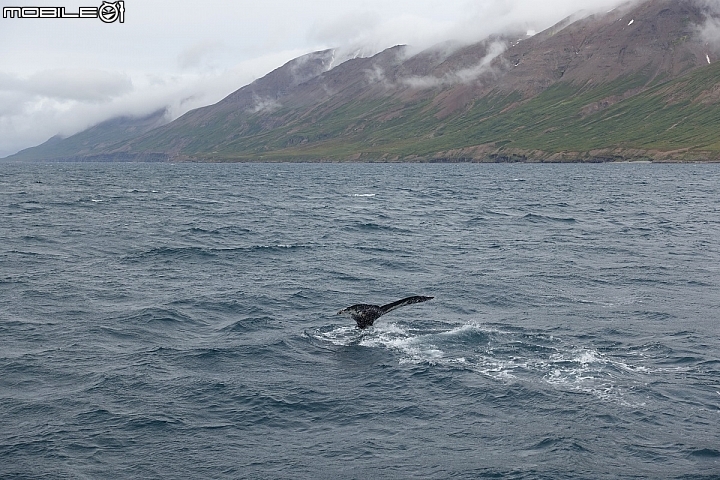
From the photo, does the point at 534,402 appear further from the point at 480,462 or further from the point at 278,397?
the point at 278,397

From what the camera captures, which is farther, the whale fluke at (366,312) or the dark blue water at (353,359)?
the whale fluke at (366,312)

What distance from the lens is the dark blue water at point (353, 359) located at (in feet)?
77.4

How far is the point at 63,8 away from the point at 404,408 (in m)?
61.5

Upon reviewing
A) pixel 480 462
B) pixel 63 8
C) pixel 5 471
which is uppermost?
pixel 63 8

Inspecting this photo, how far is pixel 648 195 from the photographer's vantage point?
452ft

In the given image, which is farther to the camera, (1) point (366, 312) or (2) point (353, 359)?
(1) point (366, 312)

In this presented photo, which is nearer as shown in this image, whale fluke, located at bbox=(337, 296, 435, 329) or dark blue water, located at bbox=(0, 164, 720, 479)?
dark blue water, located at bbox=(0, 164, 720, 479)

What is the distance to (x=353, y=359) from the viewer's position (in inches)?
1300

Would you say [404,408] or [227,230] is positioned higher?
[227,230]

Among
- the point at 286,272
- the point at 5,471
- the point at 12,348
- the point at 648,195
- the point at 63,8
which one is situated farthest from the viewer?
the point at 648,195

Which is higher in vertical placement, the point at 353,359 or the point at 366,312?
the point at 366,312

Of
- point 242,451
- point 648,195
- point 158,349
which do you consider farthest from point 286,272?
point 648,195

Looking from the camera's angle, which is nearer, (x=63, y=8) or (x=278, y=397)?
(x=278, y=397)

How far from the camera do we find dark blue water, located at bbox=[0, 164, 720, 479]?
23578 mm
